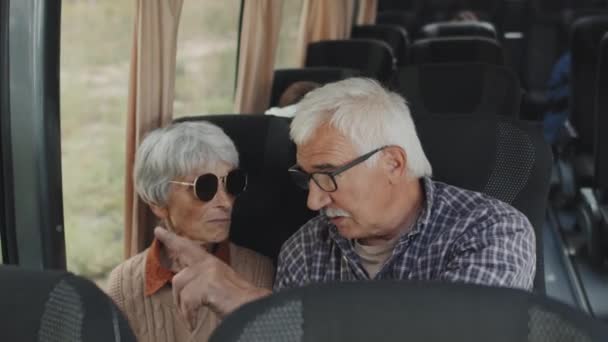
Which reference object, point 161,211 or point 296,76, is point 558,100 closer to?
point 296,76

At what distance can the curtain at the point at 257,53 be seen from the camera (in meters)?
4.13

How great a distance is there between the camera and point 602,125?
3.62 metres

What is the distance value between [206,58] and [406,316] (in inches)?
118

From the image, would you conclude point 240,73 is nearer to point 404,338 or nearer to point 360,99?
point 360,99

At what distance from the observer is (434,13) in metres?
10.5

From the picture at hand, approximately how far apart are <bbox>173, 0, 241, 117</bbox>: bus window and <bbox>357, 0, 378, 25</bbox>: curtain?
4605 millimetres

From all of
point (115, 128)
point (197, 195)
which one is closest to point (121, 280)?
point (197, 195)

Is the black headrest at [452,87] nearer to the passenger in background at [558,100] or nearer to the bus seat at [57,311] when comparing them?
the bus seat at [57,311]

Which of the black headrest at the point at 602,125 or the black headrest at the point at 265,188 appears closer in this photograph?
the black headrest at the point at 265,188

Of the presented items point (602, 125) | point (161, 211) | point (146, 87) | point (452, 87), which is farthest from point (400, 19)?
point (161, 211)

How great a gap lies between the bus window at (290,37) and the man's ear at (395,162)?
3.63 m

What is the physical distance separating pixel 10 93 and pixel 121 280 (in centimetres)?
56

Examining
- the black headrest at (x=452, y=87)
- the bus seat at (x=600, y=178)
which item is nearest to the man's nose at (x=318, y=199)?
the black headrest at (x=452, y=87)

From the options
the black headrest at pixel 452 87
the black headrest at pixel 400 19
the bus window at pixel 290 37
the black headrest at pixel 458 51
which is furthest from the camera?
the black headrest at pixel 400 19
